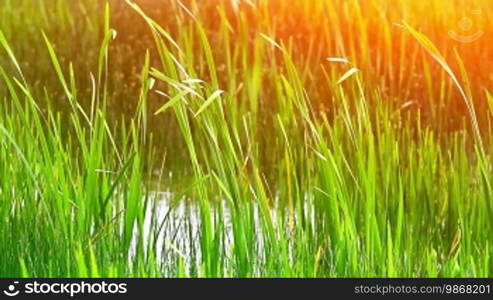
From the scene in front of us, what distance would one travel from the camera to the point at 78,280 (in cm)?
220

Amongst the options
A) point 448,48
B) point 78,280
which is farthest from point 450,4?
point 78,280

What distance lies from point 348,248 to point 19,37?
3.11m

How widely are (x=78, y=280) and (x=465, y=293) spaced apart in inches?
33.7

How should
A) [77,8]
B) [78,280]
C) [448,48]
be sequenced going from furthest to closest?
1. [77,8]
2. [448,48]
3. [78,280]

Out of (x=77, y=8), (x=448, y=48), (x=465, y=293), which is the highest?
(x=77, y=8)

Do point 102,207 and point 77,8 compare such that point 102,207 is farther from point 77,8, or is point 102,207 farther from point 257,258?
point 77,8

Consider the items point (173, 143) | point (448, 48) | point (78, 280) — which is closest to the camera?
point (78, 280)

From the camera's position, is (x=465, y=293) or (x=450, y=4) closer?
(x=465, y=293)

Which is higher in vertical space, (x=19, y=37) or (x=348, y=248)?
(x=19, y=37)

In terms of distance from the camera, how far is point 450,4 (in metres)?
5.01

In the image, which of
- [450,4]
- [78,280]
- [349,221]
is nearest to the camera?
[78,280]

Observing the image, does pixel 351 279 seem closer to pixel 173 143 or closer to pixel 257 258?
pixel 257 258

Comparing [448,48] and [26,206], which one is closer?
[26,206]

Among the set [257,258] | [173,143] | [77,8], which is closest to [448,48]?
[173,143]
